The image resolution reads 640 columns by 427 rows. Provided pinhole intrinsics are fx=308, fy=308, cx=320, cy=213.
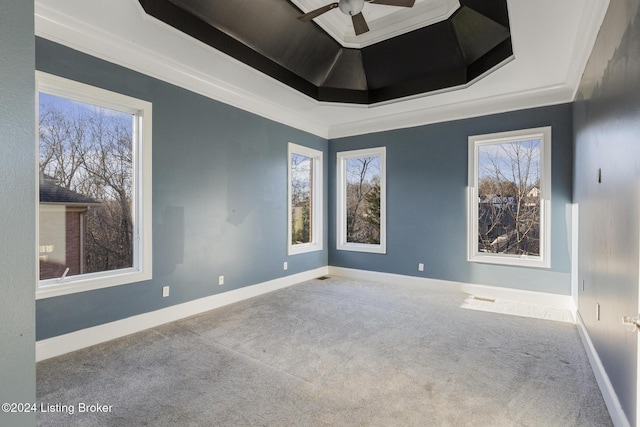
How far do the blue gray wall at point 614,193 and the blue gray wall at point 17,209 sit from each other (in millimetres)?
2523

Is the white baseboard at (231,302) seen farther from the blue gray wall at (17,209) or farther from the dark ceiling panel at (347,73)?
the dark ceiling panel at (347,73)

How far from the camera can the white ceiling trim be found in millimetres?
2545

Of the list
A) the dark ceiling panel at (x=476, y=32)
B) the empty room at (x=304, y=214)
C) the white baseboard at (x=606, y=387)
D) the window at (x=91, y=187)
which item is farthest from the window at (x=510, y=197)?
the window at (x=91, y=187)

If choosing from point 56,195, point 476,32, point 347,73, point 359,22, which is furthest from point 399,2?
point 56,195

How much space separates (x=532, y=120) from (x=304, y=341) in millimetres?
4160

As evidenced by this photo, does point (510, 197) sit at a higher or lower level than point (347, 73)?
lower

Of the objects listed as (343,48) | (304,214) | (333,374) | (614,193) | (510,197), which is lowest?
(333,374)

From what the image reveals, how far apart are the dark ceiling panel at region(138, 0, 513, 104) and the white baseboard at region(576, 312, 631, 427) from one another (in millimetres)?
2906

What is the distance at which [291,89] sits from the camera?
4.11 m

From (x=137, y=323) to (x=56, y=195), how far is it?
1.45 m

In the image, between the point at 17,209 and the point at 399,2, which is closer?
the point at 17,209

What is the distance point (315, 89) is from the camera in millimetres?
4461

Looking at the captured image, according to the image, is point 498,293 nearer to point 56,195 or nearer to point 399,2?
point 399,2

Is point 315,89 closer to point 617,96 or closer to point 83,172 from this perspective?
point 83,172
